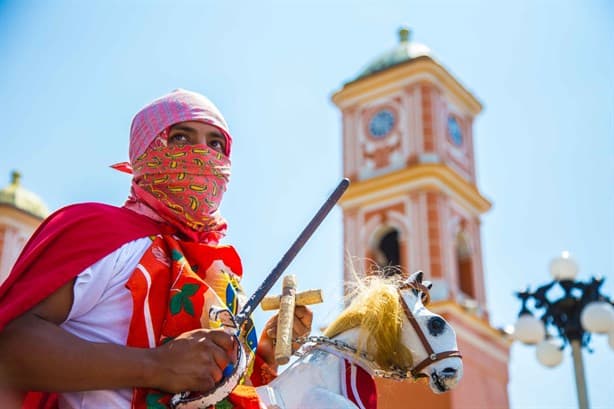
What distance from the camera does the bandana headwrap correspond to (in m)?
2.51

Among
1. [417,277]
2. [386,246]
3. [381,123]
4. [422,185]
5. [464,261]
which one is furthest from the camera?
[381,123]

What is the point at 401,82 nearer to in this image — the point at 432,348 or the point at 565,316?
the point at 565,316

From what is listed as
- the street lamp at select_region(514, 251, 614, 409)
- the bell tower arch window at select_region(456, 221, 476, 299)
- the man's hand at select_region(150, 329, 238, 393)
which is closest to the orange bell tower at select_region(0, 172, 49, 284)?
the bell tower arch window at select_region(456, 221, 476, 299)

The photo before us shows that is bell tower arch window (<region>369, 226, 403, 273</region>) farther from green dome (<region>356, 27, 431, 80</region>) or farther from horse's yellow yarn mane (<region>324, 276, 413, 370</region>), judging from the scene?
horse's yellow yarn mane (<region>324, 276, 413, 370</region>)

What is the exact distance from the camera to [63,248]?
220 cm

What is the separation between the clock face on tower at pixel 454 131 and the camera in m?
23.6

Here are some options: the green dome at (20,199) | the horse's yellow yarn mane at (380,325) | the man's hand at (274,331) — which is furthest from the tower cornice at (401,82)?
the man's hand at (274,331)

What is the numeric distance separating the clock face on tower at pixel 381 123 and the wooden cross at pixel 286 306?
20740 millimetres

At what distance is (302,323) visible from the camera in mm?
2963

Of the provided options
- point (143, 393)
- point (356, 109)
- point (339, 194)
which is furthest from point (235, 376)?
point (356, 109)

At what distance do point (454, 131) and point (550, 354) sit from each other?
1447 centimetres

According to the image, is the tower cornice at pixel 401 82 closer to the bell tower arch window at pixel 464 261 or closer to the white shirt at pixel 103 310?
the bell tower arch window at pixel 464 261

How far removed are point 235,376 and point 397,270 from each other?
125 cm

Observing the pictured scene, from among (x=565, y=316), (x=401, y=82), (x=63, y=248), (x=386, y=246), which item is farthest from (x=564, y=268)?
(x=401, y=82)
